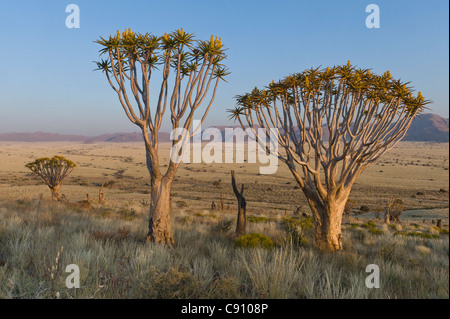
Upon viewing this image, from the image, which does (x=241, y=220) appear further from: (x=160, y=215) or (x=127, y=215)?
(x=127, y=215)

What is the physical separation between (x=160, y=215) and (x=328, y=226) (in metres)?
4.69

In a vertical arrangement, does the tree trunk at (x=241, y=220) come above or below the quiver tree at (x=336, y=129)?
below

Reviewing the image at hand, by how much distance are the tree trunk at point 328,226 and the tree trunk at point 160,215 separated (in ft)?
13.5

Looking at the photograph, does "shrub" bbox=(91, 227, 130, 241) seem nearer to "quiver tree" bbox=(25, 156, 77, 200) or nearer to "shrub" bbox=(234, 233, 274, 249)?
"shrub" bbox=(234, 233, 274, 249)

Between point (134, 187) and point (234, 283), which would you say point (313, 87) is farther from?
point (134, 187)

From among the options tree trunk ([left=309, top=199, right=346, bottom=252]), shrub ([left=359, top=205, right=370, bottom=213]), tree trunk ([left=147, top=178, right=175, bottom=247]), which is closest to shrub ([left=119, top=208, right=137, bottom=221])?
tree trunk ([left=147, top=178, right=175, bottom=247])

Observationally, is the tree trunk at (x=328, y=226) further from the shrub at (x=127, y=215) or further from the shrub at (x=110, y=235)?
the shrub at (x=127, y=215)

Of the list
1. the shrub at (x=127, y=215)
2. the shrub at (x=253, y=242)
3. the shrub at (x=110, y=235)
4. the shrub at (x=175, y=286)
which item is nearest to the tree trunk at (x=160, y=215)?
the shrub at (x=110, y=235)

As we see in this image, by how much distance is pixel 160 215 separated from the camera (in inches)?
282

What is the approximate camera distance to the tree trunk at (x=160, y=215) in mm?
7043

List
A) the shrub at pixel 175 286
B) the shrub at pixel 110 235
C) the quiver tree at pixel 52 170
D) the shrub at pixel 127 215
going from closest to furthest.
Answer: the shrub at pixel 175 286
the shrub at pixel 110 235
the shrub at pixel 127 215
the quiver tree at pixel 52 170

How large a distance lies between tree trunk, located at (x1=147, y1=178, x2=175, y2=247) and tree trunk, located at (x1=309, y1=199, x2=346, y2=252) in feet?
13.5

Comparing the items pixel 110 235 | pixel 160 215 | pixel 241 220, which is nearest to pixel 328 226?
pixel 241 220

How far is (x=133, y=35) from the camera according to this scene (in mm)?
7398
